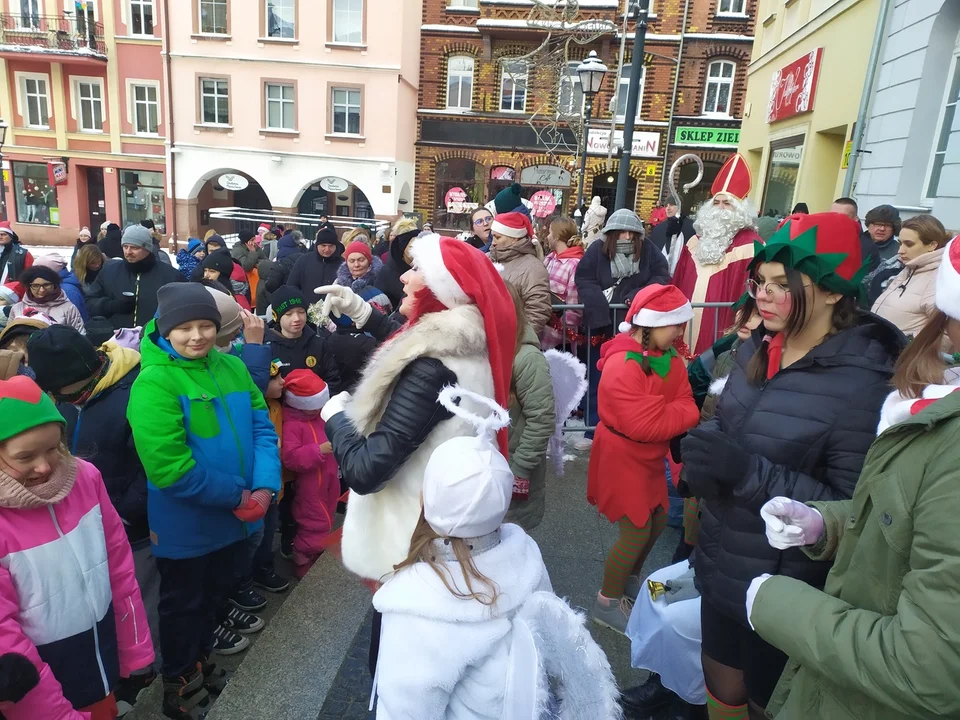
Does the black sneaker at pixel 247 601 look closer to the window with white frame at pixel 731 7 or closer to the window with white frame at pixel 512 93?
the window with white frame at pixel 512 93

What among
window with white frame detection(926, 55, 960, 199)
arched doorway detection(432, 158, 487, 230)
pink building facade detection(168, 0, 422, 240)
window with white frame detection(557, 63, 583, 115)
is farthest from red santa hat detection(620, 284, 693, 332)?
arched doorway detection(432, 158, 487, 230)

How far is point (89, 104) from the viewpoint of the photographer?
2367 centimetres

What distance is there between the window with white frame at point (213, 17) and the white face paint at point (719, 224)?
23.2 meters

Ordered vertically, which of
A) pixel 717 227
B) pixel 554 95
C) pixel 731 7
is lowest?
pixel 717 227

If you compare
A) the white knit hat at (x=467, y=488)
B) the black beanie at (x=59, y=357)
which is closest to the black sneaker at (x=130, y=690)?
the black beanie at (x=59, y=357)

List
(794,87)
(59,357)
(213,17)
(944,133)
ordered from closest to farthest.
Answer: (59,357) < (944,133) < (794,87) < (213,17)

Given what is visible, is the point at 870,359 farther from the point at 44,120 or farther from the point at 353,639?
the point at 44,120

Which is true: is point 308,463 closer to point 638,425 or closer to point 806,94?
point 638,425

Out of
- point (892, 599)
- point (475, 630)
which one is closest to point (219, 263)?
point (475, 630)

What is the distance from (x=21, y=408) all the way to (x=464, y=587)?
4.72 feet

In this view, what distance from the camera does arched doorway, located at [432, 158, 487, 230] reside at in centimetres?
2397

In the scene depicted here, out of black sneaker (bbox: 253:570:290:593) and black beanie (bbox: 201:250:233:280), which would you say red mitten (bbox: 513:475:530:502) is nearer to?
black sneaker (bbox: 253:570:290:593)

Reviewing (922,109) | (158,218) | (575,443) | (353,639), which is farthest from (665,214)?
(158,218)

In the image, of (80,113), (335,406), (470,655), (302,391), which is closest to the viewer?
(470,655)
